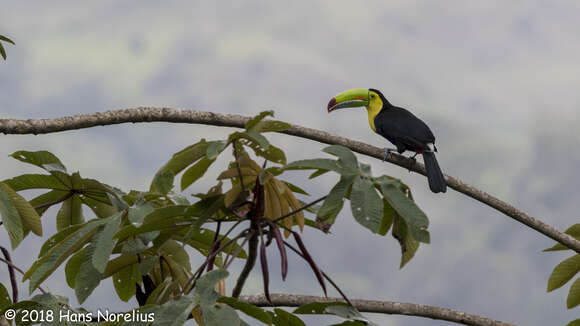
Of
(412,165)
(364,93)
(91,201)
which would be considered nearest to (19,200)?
(91,201)

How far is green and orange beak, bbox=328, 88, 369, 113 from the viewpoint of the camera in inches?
314

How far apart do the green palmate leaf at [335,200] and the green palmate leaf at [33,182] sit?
1.84 meters

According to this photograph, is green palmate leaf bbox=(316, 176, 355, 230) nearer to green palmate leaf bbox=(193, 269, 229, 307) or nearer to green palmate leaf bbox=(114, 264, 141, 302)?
green palmate leaf bbox=(193, 269, 229, 307)

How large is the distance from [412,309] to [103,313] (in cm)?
163

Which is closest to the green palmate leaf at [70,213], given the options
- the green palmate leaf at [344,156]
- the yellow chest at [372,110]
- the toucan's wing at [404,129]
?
the green palmate leaf at [344,156]

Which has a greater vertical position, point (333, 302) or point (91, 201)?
point (91, 201)

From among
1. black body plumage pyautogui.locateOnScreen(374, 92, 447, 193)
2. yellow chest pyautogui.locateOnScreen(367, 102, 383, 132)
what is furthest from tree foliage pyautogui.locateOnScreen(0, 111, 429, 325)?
yellow chest pyautogui.locateOnScreen(367, 102, 383, 132)

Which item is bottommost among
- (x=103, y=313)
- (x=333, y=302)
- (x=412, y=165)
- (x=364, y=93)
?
(x=333, y=302)

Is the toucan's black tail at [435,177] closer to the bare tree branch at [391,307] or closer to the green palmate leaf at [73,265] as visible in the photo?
the bare tree branch at [391,307]

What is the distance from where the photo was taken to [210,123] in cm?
444

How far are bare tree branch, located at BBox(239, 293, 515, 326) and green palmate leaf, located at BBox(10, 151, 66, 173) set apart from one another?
123 cm

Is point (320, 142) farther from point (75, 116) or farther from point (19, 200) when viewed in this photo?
point (19, 200)

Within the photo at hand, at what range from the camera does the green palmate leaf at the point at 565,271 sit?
4949 millimetres

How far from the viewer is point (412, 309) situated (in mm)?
3994
